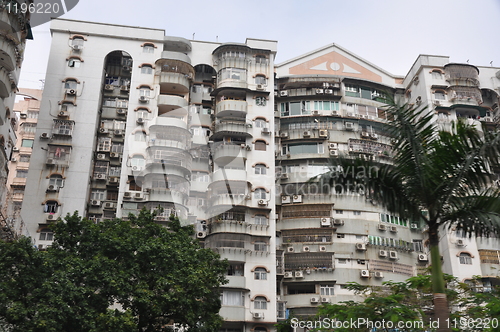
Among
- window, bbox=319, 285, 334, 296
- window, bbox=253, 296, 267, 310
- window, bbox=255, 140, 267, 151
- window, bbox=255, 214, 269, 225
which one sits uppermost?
window, bbox=255, 140, 267, 151

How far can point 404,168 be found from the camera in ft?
36.5

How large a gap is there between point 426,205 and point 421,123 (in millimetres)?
1742

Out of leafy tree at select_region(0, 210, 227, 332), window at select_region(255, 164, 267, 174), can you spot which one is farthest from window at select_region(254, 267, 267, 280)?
leafy tree at select_region(0, 210, 227, 332)

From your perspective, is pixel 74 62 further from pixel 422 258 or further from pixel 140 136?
pixel 422 258

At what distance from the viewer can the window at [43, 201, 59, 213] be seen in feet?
102

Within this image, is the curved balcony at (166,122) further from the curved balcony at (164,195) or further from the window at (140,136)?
the curved balcony at (164,195)

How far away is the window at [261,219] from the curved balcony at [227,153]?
3.77 meters

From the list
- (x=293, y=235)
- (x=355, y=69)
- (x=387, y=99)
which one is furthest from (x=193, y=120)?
(x=387, y=99)

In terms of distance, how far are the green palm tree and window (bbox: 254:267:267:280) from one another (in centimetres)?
2029

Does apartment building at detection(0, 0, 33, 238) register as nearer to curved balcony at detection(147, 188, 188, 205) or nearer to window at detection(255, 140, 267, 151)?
curved balcony at detection(147, 188, 188, 205)

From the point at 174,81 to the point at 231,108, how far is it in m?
4.23

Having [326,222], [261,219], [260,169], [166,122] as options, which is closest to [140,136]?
[166,122]

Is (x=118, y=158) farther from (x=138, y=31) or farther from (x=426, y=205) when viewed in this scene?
(x=426, y=205)

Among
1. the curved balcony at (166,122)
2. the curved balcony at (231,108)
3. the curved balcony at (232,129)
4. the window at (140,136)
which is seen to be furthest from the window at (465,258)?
the window at (140,136)
